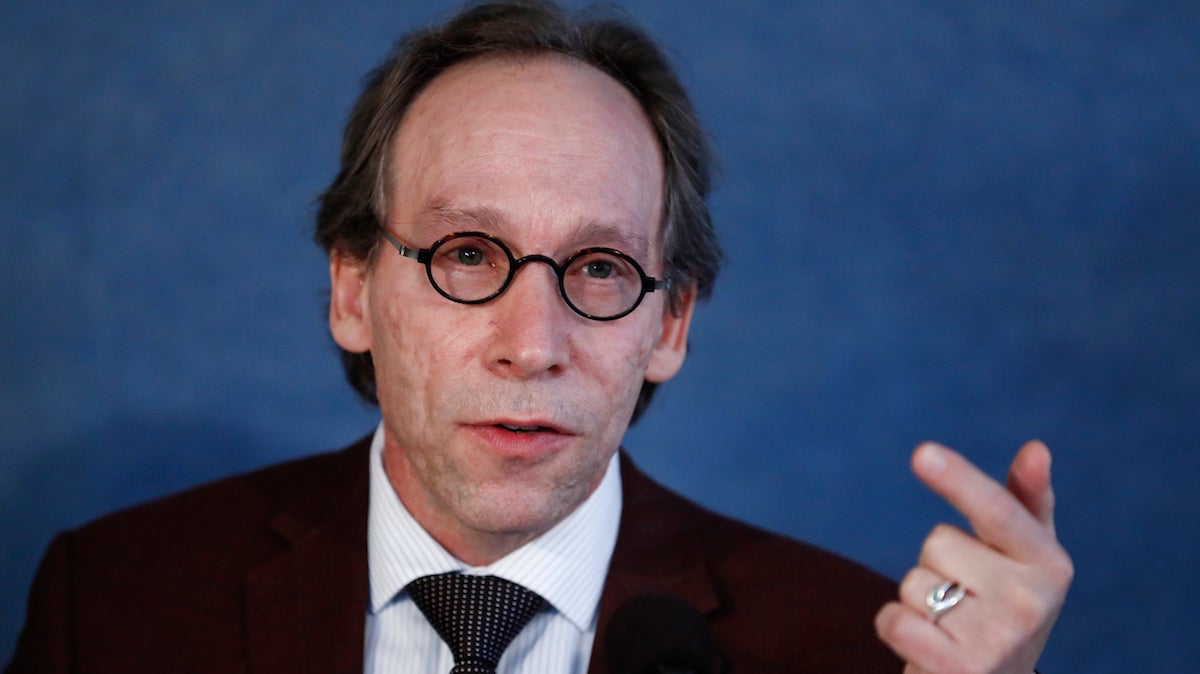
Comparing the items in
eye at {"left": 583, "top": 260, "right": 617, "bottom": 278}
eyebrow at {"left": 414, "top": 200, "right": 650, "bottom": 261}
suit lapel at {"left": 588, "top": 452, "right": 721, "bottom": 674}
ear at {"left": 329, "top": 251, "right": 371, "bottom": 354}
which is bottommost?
suit lapel at {"left": 588, "top": 452, "right": 721, "bottom": 674}

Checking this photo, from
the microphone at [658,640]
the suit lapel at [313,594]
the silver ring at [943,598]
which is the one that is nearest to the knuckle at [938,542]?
the silver ring at [943,598]

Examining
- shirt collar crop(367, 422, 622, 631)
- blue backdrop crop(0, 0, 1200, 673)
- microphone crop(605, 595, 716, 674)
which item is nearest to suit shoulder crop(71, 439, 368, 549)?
shirt collar crop(367, 422, 622, 631)

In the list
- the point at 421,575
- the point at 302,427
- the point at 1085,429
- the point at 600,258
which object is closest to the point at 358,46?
the point at 302,427

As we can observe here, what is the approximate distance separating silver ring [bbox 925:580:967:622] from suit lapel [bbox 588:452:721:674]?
83cm

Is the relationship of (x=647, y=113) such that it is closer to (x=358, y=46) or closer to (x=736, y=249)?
(x=736, y=249)

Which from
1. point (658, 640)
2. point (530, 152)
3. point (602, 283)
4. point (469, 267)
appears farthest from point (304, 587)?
point (658, 640)

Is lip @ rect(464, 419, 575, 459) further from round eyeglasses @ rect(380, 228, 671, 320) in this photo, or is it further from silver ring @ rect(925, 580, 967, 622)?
silver ring @ rect(925, 580, 967, 622)

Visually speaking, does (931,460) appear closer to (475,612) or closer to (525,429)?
(525,429)

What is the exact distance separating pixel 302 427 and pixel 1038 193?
74.5 inches

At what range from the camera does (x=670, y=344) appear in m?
2.54

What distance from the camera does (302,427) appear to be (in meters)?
3.14

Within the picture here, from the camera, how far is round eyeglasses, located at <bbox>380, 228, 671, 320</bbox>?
6.95 ft

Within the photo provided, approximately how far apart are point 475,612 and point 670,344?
2.26ft

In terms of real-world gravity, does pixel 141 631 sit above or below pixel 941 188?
below
